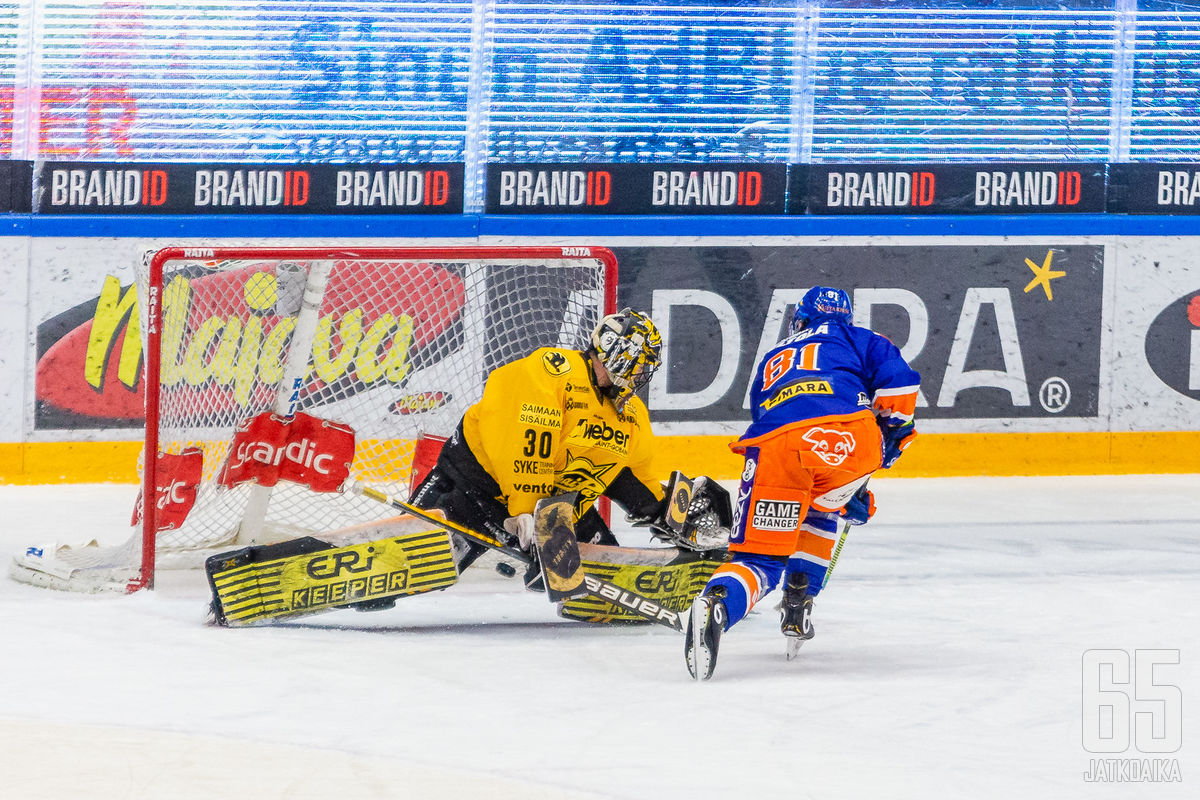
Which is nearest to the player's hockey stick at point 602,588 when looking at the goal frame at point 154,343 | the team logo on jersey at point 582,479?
the team logo on jersey at point 582,479

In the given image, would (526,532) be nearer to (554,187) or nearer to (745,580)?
(745,580)

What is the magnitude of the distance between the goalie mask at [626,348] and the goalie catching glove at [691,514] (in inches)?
15.6

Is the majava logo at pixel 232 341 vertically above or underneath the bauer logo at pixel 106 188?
underneath

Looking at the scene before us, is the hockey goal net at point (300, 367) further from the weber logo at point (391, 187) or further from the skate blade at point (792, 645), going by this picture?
the skate blade at point (792, 645)

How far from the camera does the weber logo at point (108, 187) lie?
7.28 meters

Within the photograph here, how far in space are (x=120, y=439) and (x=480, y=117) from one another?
233 centimetres

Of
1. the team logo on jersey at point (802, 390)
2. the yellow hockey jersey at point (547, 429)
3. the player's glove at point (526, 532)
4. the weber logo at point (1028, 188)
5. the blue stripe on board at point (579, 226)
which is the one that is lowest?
the player's glove at point (526, 532)

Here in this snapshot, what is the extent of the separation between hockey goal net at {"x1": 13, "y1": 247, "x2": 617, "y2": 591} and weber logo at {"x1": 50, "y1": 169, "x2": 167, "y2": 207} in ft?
5.54

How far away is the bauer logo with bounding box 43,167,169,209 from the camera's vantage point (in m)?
7.27

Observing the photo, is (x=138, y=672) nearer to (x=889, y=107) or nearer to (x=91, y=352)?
(x=91, y=352)

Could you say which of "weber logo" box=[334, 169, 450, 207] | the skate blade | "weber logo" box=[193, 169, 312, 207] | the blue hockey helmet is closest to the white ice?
the skate blade

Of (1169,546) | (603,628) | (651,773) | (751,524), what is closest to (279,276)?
(603,628)

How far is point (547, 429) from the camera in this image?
4.59 meters

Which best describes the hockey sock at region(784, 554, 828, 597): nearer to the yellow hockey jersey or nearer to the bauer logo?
the yellow hockey jersey
